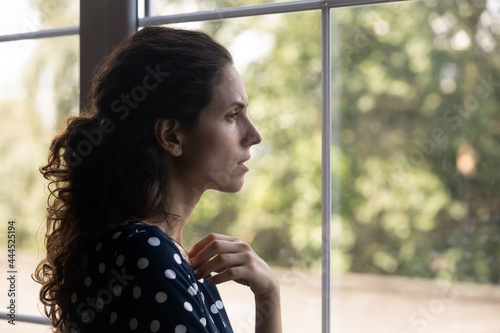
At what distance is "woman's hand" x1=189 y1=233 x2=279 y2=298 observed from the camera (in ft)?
3.38

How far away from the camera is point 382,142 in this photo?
138 centimetres

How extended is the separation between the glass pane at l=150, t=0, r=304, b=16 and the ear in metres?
0.59

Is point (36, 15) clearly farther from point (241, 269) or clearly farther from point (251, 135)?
point (241, 269)

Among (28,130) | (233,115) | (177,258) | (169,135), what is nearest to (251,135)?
(233,115)

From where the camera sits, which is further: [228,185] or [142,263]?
[228,185]

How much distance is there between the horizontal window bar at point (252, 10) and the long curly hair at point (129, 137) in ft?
1.39

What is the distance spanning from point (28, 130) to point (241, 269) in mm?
1023

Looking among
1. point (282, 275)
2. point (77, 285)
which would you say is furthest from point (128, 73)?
point (282, 275)

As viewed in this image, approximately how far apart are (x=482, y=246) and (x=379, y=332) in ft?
1.06

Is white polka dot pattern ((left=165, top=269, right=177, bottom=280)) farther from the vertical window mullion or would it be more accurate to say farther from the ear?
the vertical window mullion

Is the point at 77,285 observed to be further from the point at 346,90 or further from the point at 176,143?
the point at 346,90

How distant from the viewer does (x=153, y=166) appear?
105 centimetres

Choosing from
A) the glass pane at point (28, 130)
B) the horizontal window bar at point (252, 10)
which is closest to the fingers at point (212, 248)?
the horizontal window bar at point (252, 10)

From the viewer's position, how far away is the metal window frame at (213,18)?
1399 mm
